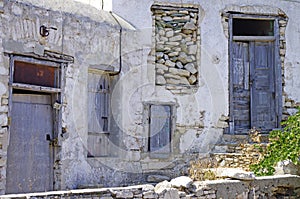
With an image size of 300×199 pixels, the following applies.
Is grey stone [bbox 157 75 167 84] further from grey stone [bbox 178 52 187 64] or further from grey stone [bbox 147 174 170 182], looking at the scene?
→ grey stone [bbox 147 174 170 182]

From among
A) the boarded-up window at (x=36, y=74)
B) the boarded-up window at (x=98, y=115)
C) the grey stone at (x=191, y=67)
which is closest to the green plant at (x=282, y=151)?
the grey stone at (x=191, y=67)

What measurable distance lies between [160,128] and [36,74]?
2902 mm

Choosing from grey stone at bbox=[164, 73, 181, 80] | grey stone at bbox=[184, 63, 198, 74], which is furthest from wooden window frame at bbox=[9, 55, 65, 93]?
grey stone at bbox=[184, 63, 198, 74]

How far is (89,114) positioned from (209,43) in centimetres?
319

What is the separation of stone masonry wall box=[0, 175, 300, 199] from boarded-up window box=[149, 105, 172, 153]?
2590mm

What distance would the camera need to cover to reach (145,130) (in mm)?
9336

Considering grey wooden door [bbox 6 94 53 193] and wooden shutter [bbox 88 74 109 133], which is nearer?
grey wooden door [bbox 6 94 53 193]

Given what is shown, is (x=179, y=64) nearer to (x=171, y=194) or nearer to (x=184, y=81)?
(x=184, y=81)

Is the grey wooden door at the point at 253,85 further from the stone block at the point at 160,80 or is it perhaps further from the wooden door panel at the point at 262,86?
the stone block at the point at 160,80

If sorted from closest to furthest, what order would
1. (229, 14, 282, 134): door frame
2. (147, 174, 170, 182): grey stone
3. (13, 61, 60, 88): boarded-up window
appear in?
(13, 61, 60, 88): boarded-up window < (147, 174, 170, 182): grey stone < (229, 14, 282, 134): door frame

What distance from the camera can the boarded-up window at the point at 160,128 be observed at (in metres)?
9.41

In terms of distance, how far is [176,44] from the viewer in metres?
9.97

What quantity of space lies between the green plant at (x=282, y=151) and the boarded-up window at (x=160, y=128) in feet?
6.35

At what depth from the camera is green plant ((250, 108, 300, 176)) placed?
26.0 ft
